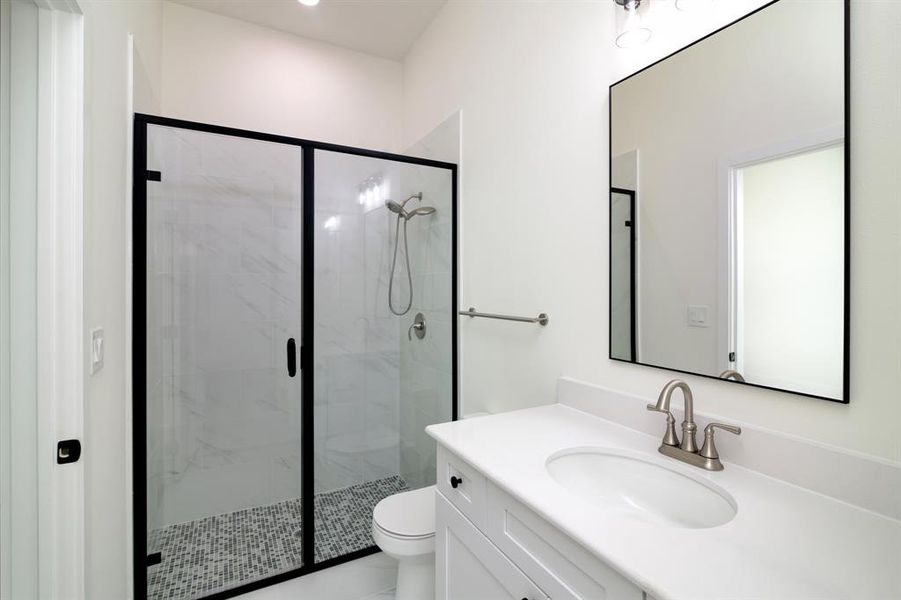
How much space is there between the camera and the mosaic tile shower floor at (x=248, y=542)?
1754 millimetres

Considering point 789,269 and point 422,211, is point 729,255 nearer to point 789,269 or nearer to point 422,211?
point 789,269

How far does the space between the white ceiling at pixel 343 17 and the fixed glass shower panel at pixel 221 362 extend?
1102 mm

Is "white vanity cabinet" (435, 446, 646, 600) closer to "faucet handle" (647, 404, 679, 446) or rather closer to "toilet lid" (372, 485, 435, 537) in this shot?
"toilet lid" (372, 485, 435, 537)

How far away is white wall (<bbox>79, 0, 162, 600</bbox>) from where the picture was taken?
1063 mm

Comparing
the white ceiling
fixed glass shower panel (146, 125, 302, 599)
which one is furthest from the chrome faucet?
the white ceiling

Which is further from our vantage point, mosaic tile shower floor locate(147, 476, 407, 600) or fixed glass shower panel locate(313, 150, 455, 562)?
fixed glass shower panel locate(313, 150, 455, 562)

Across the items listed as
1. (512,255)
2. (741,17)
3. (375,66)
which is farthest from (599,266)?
(375,66)

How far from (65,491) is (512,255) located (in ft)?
5.11

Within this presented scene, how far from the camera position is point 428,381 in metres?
2.33

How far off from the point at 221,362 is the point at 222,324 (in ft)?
0.65

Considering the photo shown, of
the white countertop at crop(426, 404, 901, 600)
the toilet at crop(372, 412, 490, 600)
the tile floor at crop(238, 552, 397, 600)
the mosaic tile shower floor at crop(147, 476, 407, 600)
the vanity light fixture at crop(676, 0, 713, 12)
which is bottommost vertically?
the tile floor at crop(238, 552, 397, 600)

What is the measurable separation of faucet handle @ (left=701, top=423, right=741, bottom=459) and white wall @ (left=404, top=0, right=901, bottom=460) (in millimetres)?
53

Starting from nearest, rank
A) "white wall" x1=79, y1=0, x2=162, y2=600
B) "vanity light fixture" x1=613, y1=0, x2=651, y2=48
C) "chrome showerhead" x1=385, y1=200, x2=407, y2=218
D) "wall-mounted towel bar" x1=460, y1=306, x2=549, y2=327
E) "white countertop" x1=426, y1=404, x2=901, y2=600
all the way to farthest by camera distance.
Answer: "white countertop" x1=426, y1=404, x2=901, y2=600 → "white wall" x1=79, y1=0, x2=162, y2=600 → "vanity light fixture" x1=613, y1=0, x2=651, y2=48 → "wall-mounted towel bar" x1=460, y1=306, x2=549, y2=327 → "chrome showerhead" x1=385, y1=200, x2=407, y2=218

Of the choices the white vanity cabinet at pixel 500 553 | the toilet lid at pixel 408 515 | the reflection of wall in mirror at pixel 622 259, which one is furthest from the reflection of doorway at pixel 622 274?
the toilet lid at pixel 408 515
